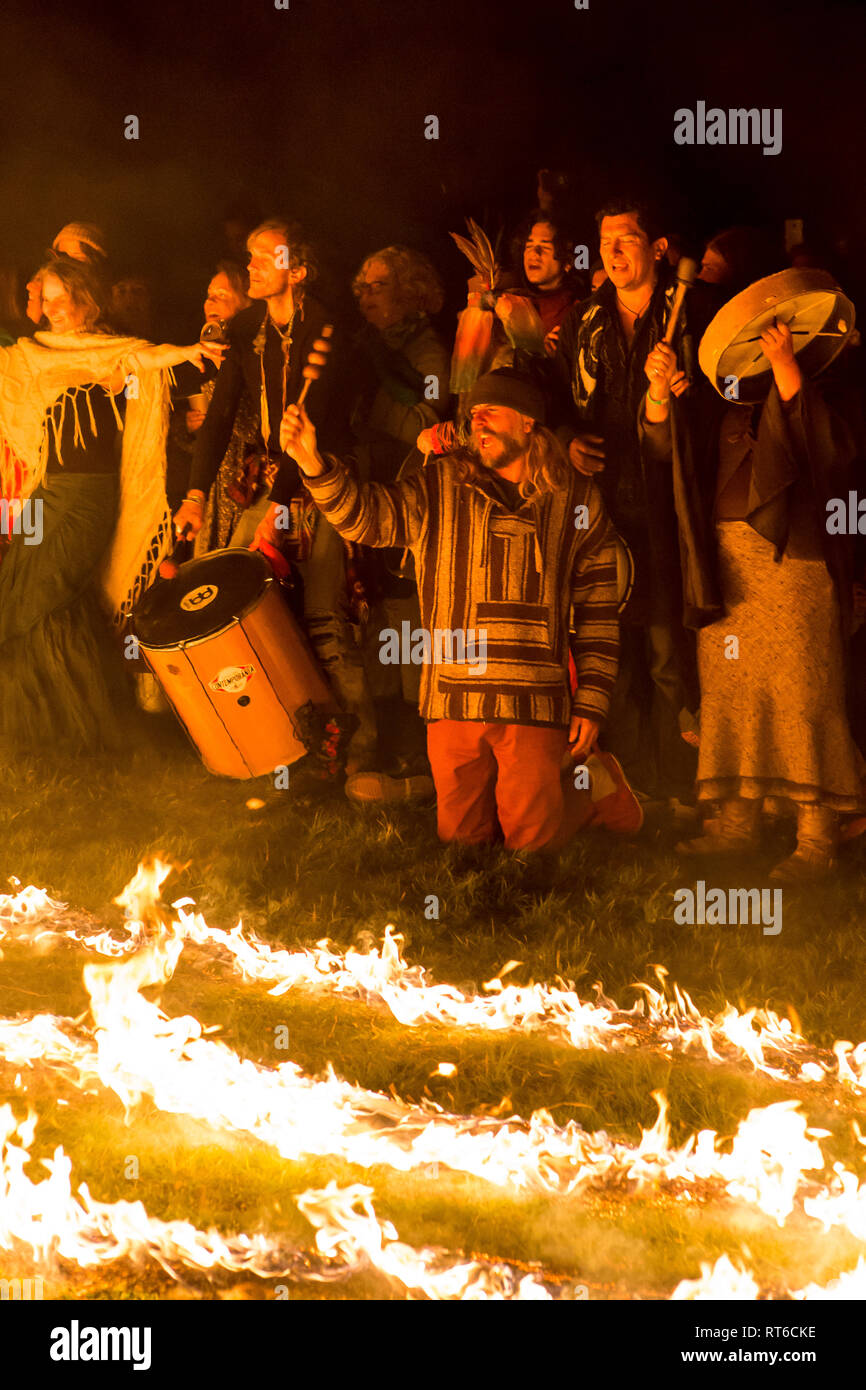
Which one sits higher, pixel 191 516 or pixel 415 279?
pixel 415 279

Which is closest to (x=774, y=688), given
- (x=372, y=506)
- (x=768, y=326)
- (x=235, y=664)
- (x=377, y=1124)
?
(x=768, y=326)

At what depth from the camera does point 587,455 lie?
4355 mm

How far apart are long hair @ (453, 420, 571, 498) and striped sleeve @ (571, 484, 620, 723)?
12cm

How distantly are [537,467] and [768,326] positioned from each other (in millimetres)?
819

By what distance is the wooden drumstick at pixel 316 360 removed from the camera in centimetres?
445

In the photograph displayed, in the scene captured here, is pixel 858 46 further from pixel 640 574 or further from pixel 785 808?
pixel 785 808

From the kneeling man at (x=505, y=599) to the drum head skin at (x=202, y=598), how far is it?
0.33 meters

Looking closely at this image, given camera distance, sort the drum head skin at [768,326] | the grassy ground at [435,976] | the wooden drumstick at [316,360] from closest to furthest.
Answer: the grassy ground at [435,976], the drum head skin at [768,326], the wooden drumstick at [316,360]

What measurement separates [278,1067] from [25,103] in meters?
3.29

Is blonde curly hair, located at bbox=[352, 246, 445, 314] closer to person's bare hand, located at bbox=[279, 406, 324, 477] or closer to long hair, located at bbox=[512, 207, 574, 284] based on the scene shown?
long hair, located at bbox=[512, 207, 574, 284]

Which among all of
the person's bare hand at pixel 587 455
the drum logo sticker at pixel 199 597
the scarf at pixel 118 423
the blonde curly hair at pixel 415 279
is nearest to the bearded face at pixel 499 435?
the person's bare hand at pixel 587 455

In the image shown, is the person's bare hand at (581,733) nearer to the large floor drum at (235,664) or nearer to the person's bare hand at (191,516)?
the large floor drum at (235,664)

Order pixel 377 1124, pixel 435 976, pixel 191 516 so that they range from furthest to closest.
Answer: pixel 191 516 < pixel 435 976 < pixel 377 1124

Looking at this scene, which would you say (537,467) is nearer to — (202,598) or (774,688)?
(774,688)
